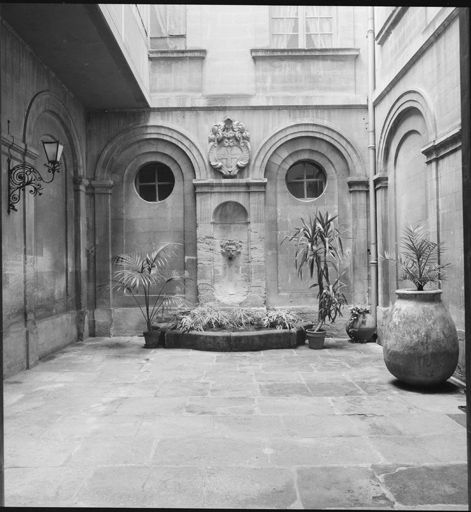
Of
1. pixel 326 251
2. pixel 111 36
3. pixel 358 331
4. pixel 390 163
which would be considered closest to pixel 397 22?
pixel 390 163

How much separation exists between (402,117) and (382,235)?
2.28 meters

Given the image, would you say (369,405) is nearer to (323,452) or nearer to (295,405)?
(295,405)

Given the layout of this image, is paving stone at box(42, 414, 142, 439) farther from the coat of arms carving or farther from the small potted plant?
the coat of arms carving

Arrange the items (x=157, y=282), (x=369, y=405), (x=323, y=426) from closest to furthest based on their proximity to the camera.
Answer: (x=323, y=426) → (x=369, y=405) → (x=157, y=282)

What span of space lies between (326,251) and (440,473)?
220 inches

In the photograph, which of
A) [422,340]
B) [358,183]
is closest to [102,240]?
[358,183]

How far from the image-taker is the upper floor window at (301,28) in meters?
10.9

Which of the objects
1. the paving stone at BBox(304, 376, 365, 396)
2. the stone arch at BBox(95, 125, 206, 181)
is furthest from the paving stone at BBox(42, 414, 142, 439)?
the stone arch at BBox(95, 125, 206, 181)

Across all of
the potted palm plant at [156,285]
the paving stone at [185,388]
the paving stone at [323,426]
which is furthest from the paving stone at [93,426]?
the potted palm plant at [156,285]

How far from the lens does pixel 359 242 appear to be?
10.5 m

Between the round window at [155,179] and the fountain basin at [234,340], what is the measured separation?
3381mm

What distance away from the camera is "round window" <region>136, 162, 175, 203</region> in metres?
11.0

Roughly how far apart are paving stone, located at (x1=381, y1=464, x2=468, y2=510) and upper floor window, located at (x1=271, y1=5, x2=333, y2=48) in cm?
955

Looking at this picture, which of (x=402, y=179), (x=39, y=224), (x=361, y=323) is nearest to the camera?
(x=39, y=224)
